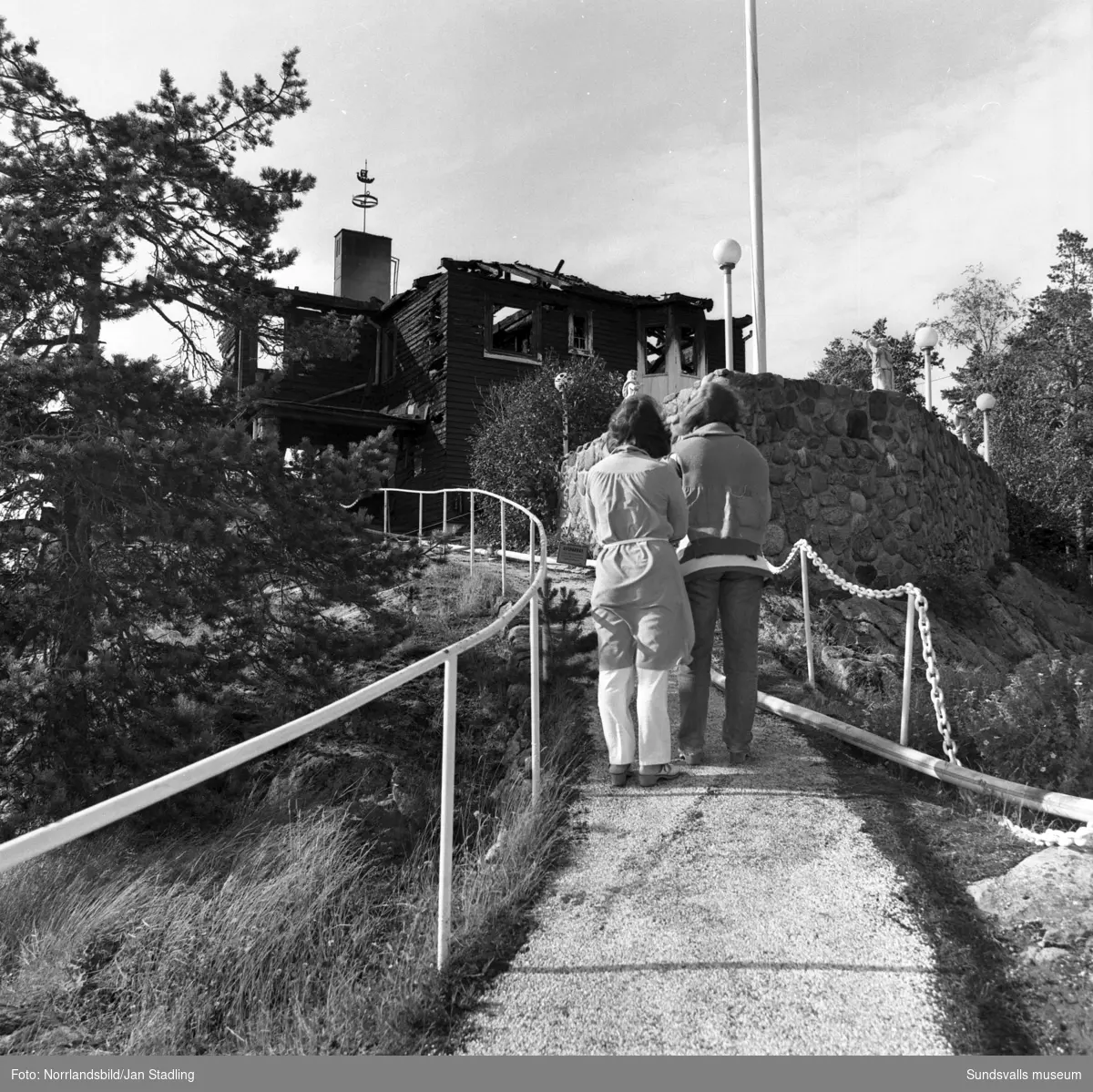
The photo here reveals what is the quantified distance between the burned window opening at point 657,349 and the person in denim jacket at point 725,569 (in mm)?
19931

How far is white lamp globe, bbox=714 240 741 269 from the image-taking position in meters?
11.2

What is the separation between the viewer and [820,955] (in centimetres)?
291

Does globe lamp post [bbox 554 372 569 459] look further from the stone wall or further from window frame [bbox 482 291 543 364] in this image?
window frame [bbox 482 291 543 364]

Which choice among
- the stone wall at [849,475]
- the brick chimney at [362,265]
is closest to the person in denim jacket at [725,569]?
the stone wall at [849,475]

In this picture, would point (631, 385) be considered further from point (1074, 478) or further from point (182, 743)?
point (1074, 478)

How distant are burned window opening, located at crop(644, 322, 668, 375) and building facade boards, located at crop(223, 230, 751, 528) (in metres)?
0.03

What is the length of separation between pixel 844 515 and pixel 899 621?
130 centimetres

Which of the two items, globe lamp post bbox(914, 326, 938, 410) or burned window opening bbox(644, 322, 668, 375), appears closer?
globe lamp post bbox(914, 326, 938, 410)

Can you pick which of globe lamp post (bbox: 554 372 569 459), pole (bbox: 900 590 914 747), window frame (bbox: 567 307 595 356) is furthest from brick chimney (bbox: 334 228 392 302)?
pole (bbox: 900 590 914 747)

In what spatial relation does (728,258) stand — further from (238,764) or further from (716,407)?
(238,764)

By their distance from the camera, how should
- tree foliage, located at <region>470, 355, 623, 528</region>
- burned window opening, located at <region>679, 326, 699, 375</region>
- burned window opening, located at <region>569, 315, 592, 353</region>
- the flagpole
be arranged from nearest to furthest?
the flagpole
tree foliage, located at <region>470, 355, 623, 528</region>
burned window opening, located at <region>569, 315, 592, 353</region>
burned window opening, located at <region>679, 326, 699, 375</region>

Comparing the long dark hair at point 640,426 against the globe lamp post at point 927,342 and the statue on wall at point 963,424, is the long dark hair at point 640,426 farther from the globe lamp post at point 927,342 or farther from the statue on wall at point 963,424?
the statue on wall at point 963,424

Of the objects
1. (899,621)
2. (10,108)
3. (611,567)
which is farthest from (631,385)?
(611,567)

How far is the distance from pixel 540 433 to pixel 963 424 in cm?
2255
